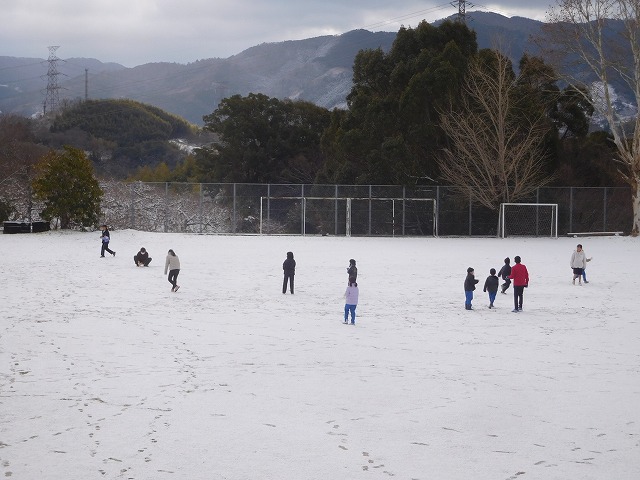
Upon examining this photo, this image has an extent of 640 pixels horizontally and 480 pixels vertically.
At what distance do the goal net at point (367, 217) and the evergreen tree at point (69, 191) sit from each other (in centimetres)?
908

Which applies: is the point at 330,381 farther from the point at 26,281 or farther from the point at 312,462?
the point at 26,281

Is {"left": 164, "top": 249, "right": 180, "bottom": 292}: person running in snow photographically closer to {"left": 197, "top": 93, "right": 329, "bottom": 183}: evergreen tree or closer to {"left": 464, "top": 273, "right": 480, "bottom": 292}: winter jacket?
{"left": 464, "top": 273, "right": 480, "bottom": 292}: winter jacket

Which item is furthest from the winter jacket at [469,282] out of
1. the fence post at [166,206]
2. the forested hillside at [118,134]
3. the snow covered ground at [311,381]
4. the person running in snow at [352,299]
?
the forested hillside at [118,134]

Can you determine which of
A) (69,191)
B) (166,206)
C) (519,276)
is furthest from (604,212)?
(69,191)

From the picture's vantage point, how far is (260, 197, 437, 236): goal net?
4316 cm

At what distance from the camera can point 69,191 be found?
39500 mm

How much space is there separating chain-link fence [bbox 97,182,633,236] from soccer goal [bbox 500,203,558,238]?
0.71m

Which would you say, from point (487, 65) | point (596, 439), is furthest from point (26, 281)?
point (487, 65)

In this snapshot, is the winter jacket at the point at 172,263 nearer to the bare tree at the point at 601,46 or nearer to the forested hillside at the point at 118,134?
the bare tree at the point at 601,46

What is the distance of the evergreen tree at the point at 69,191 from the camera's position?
129 feet

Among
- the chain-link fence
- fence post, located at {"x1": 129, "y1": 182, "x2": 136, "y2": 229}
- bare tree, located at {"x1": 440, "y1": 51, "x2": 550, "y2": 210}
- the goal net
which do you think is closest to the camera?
bare tree, located at {"x1": 440, "y1": 51, "x2": 550, "y2": 210}

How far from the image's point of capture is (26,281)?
22.2m

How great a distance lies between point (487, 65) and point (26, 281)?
31.6 meters

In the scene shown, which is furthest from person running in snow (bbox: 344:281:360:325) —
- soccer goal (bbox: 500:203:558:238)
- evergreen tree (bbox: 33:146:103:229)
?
soccer goal (bbox: 500:203:558:238)
